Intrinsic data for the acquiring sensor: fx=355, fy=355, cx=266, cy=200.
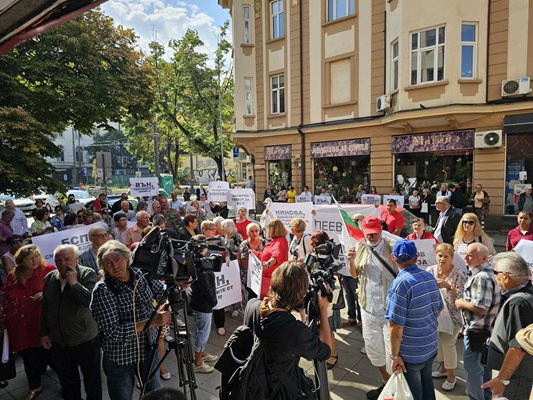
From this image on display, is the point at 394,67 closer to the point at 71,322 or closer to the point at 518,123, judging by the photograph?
the point at 518,123

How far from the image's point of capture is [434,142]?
46.2 ft

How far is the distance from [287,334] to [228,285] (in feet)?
10.2

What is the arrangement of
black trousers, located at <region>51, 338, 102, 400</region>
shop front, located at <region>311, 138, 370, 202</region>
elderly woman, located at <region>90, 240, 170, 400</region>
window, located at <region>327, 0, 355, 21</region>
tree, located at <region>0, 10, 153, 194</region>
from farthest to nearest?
shop front, located at <region>311, 138, 370, 202</region>, window, located at <region>327, 0, 355, 21</region>, tree, located at <region>0, 10, 153, 194</region>, black trousers, located at <region>51, 338, 102, 400</region>, elderly woman, located at <region>90, 240, 170, 400</region>

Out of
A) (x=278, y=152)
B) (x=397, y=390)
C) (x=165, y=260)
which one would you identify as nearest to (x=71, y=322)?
(x=165, y=260)

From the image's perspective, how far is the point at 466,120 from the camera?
13125 millimetres

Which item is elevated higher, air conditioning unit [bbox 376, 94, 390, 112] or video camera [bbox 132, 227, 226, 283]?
air conditioning unit [bbox 376, 94, 390, 112]

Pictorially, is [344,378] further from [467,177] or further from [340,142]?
[340,142]

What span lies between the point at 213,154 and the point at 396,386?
2619 cm

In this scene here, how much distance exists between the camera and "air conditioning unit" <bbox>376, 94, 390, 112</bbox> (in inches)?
568

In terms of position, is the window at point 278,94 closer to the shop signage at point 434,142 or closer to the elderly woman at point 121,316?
the shop signage at point 434,142

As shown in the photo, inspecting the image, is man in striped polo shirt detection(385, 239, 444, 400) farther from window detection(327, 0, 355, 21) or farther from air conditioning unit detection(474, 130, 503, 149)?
window detection(327, 0, 355, 21)

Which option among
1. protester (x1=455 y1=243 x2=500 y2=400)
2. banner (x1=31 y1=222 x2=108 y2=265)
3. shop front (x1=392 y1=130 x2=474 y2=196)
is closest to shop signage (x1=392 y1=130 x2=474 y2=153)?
shop front (x1=392 y1=130 x2=474 y2=196)

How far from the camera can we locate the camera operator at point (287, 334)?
7.23ft

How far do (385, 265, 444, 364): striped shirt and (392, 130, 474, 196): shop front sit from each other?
41.1 feet
